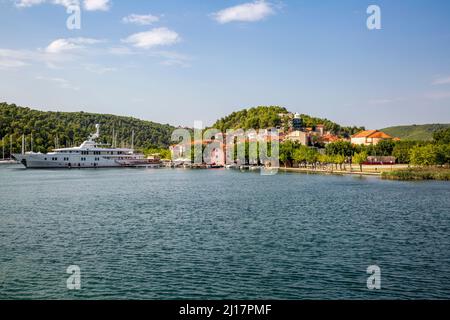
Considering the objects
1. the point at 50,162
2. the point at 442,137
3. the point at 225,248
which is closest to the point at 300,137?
the point at 442,137

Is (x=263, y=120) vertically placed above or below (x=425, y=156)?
above

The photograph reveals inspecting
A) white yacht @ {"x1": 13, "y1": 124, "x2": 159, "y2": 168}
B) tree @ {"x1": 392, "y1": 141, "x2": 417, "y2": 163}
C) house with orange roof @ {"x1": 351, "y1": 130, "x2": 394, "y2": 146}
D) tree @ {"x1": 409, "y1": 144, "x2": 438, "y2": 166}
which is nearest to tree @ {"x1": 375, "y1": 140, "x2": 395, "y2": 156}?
tree @ {"x1": 392, "y1": 141, "x2": 417, "y2": 163}

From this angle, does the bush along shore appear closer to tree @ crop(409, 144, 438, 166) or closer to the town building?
tree @ crop(409, 144, 438, 166)

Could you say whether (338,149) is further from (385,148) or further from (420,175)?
(420,175)

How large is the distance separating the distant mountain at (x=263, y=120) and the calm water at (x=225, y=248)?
13285 centimetres

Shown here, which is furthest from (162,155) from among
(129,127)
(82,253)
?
(82,253)

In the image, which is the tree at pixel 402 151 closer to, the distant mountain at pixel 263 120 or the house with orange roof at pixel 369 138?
the house with orange roof at pixel 369 138

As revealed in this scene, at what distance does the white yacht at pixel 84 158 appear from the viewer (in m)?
98.8

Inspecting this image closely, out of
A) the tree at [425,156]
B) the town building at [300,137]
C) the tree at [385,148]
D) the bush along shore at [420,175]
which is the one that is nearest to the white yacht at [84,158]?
the town building at [300,137]

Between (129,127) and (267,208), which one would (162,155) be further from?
(267,208)

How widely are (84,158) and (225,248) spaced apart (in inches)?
3505

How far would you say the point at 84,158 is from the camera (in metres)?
105

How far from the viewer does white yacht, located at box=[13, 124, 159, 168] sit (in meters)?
98.8

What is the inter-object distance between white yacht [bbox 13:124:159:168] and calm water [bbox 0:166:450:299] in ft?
206
